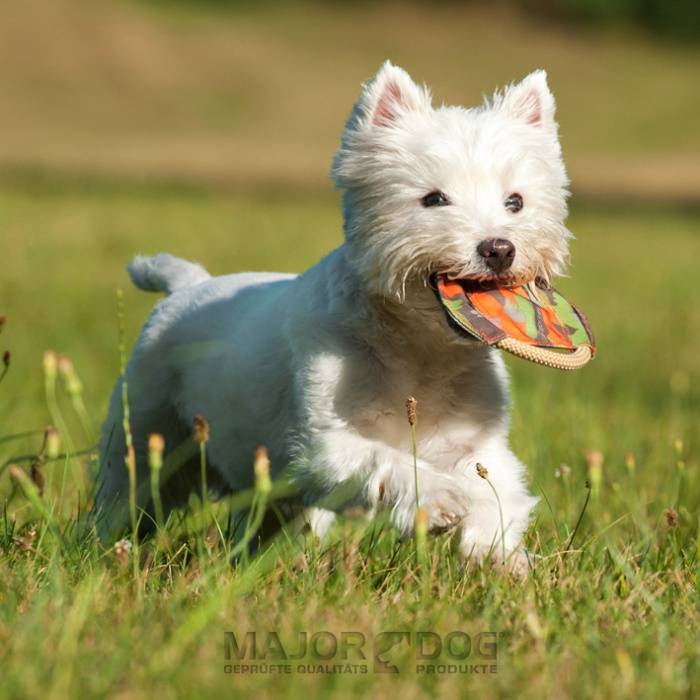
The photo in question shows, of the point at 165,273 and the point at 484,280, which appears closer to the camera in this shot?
the point at 484,280

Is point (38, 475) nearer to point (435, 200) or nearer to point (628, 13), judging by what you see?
point (435, 200)

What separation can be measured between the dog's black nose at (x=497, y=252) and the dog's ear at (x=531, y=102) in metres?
0.77

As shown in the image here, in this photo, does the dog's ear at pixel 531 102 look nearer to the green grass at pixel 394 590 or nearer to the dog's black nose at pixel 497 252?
the dog's black nose at pixel 497 252

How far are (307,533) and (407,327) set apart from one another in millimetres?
761

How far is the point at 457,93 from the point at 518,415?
1694 inches

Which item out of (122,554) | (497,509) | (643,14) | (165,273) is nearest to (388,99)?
(497,509)

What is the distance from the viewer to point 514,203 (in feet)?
14.1

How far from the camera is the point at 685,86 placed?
51750 millimetres

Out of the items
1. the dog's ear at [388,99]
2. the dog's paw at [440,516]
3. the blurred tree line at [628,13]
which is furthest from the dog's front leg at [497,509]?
the blurred tree line at [628,13]

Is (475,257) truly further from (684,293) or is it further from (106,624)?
(684,293)

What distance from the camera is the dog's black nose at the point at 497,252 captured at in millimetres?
4027

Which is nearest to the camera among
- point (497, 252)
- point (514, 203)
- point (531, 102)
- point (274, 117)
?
point (497, 252)

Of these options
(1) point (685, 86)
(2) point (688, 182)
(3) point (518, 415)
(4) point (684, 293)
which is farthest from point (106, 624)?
(1) point (685, 86)

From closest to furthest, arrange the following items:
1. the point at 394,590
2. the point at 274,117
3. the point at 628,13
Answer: the point at 394,590, the point at 274,117, the point at 628,13
